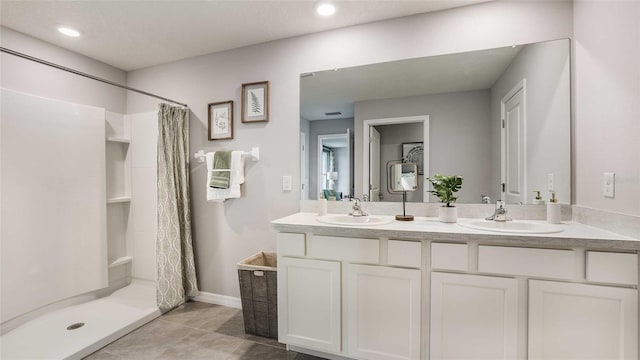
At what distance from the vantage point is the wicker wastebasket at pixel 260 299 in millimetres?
2035

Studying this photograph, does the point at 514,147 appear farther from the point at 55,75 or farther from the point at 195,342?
the point at 55,75

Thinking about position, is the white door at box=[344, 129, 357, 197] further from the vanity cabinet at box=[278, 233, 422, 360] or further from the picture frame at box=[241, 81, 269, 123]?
the picture frame at box=[241, 81, 269, 123]

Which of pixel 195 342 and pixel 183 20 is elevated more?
pixel 183 20

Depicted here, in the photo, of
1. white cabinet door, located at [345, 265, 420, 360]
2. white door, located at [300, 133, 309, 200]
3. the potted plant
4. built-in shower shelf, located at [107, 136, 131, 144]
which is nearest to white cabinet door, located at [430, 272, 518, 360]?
white cabinet door, located at [345, 265, 420, 360]

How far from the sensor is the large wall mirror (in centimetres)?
179

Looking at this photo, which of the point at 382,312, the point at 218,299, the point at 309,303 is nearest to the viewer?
the point at 382,312

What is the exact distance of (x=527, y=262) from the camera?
1.36m

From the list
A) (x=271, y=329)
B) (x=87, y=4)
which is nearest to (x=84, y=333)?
(x=271, y=329)

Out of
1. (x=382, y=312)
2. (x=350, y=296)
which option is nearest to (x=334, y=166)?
(x=350, y=296)

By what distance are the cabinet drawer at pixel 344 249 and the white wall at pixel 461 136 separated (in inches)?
Result: 25.8

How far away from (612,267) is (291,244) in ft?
5.07

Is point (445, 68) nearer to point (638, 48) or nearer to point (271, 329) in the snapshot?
point (638, 48)

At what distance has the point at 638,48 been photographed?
48.7 inches

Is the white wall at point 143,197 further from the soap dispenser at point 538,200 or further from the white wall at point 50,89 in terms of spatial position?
the soap dispenser at point 538,200
